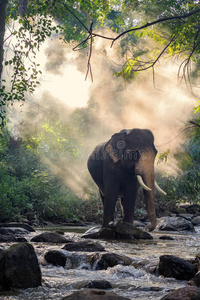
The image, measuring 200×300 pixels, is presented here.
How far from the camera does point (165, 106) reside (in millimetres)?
19578

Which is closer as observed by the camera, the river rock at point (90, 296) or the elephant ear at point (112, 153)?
the river rock at point (90, 296)

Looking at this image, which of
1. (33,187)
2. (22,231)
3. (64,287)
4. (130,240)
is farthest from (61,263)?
(33,187)

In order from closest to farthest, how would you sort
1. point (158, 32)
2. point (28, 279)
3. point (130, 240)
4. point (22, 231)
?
point (28, 279)
point (158, 32)
point (130, 240)
point (22, 231)

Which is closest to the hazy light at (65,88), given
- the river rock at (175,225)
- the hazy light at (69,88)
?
the hazy light at (69,88)

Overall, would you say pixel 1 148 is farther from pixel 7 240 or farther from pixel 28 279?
pixel 28 279

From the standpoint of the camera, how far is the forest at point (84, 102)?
8984 mm

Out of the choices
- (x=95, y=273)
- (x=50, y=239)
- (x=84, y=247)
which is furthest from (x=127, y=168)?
(x=95, y=273)

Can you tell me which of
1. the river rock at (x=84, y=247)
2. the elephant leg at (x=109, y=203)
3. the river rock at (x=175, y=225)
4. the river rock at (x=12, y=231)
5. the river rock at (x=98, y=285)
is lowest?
the river rock at (x=98, y=285)

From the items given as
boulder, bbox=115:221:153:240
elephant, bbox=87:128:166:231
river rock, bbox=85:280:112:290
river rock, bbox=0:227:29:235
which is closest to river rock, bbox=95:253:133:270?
river rock, bbox=85:280:112:290

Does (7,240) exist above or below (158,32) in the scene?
below

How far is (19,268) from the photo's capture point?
4793 millimetres

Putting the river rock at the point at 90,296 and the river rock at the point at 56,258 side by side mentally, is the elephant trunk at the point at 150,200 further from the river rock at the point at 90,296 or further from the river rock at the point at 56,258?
the river rock at the point at 90,296

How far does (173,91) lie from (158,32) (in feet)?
29.3

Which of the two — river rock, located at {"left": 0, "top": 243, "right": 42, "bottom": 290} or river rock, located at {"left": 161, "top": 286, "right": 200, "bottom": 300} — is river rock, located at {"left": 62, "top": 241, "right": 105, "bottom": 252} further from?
river rock, located at {"left": 161, "top": 286, "right": 200, "bottom": 300}
